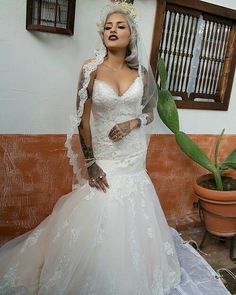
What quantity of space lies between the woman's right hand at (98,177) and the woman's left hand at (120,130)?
0.56ft

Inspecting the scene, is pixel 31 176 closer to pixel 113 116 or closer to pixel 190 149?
pixel 113 116

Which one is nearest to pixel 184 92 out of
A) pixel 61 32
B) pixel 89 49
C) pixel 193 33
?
pixel 193 33

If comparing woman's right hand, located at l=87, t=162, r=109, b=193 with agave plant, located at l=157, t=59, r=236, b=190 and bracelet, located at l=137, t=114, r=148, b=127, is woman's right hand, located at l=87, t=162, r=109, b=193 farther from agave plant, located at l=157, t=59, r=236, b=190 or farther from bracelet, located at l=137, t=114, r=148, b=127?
agave plant, located at l=157, t=59, r=236, b=190

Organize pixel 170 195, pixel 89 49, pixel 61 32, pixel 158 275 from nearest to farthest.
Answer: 1. pixel 158 275
2. pixel 61 32
3. pixel 89 49
4. pixel 170 195

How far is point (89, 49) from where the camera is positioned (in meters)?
2.06

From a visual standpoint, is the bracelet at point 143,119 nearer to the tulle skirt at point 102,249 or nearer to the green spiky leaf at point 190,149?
the tulle skirt at point 102,249

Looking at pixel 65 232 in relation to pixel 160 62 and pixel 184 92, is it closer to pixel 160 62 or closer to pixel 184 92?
pixel 160 62

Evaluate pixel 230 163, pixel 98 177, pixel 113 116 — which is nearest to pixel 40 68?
pixel 113 116

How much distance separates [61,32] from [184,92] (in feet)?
3.47

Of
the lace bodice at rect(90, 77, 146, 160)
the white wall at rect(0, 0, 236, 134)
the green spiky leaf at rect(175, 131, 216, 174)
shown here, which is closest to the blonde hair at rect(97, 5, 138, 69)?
the lace bodice at rect(90, 77, 146, 160)

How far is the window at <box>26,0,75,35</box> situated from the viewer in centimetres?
183

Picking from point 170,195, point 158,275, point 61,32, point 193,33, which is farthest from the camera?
point 170,195

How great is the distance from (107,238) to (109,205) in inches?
6.3

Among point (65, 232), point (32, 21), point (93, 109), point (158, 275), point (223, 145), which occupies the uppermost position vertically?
point (32, 21)
